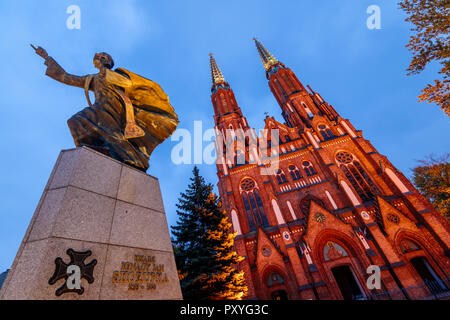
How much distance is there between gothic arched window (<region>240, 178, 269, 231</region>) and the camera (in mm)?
20062

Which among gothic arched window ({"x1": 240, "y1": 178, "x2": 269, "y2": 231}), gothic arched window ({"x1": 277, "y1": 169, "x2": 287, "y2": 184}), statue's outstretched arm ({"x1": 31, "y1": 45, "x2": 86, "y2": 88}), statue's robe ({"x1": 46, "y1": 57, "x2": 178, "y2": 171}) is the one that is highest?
gothic arched window ({"x1": 277, "y1": 169, "x2": 287, "y2": 184})

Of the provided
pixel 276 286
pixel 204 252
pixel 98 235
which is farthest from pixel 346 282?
pixel 98 235

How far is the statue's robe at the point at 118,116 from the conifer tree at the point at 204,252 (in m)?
6.47

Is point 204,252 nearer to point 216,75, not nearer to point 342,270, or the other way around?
point 342,270

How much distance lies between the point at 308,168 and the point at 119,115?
21273mm

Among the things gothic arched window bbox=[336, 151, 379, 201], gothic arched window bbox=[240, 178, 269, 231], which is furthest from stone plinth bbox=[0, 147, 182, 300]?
gothic arched window bbox=[336, 151, 379, 201]

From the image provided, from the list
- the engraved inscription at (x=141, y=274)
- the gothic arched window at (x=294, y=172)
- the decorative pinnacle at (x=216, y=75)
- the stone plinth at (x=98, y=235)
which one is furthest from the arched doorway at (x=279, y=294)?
the decorative pinnacle at (x=216, y=75)

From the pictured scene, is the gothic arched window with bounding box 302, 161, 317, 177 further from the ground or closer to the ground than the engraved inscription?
further from the ground

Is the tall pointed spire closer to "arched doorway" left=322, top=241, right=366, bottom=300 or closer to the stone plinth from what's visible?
"arched doorway" left=322, top=241, right=366, bottom=300

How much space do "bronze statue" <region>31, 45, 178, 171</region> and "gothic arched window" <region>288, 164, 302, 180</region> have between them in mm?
19203

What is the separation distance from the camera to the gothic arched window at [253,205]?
2006cm

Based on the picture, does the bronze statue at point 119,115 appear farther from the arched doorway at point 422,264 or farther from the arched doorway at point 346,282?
the arched doorway at point 422,264
